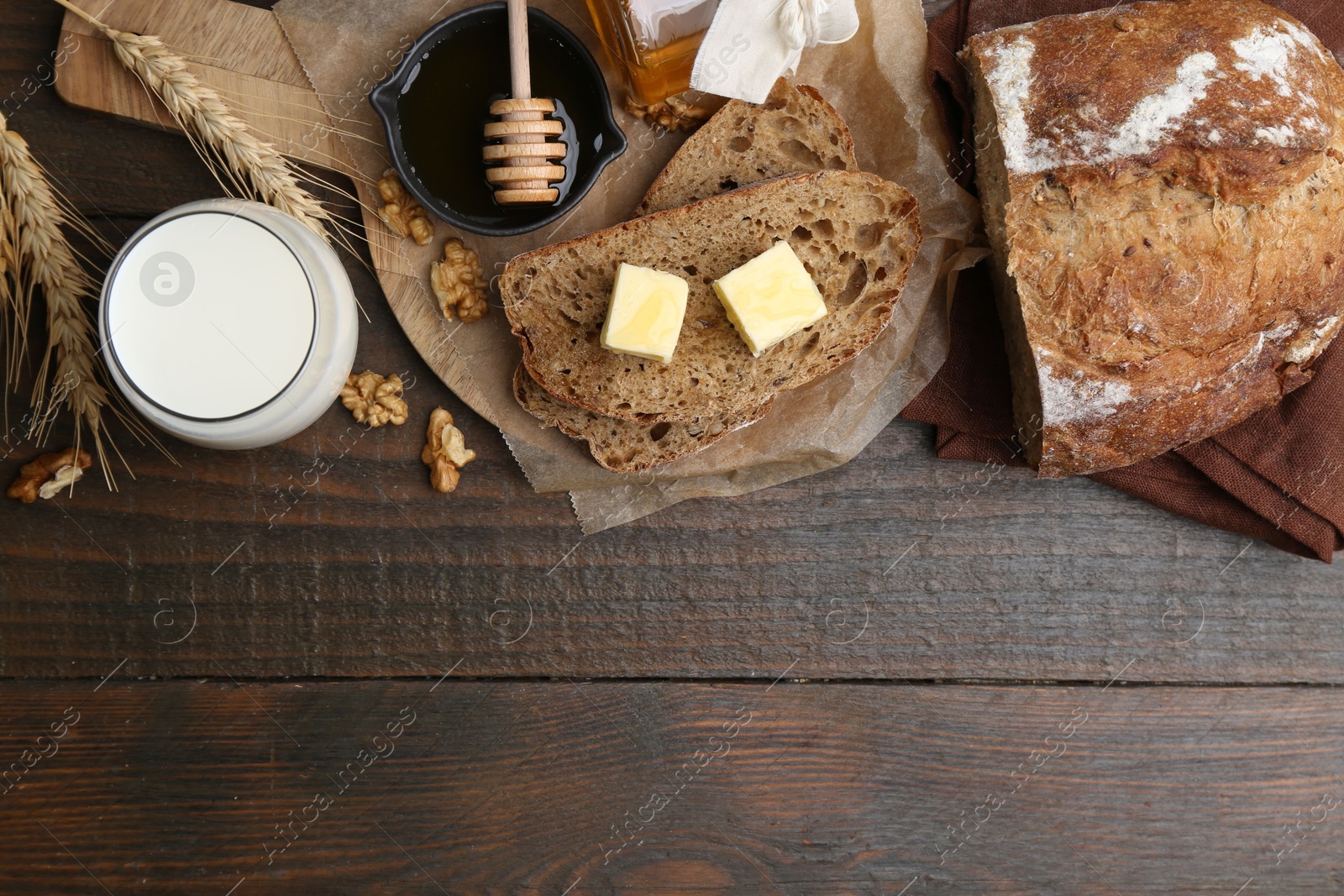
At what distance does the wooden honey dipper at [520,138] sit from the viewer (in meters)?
1.72

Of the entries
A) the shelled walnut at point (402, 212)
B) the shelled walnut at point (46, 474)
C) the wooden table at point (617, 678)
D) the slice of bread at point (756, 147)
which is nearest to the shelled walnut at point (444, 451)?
the wooden table at point (617, 678)

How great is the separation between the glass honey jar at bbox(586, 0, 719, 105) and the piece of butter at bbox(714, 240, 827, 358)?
50 cm

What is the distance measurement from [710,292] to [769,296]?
0.20 meters

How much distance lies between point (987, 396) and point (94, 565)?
2.21 meters

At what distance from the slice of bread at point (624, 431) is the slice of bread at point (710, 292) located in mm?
43

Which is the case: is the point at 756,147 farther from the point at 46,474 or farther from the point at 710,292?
the point at 46,474

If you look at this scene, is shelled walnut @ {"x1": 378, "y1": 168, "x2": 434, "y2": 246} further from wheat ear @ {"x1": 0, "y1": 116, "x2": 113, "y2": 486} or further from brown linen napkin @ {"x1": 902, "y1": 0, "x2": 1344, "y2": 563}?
brown linen napkin @ {"x1": 902, "y1": 0, "x2": 1344, "y2": 563}

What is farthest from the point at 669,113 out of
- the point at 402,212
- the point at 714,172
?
the point at 402,212

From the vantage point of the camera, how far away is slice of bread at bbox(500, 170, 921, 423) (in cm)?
183

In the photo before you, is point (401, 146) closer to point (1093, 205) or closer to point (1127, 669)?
point (1093, 205)

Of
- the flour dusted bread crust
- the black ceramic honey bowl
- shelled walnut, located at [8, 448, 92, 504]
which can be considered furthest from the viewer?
Answer: shelled walnut, located at [8, 448, 92, 504]

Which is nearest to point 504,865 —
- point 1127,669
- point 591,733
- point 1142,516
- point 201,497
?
point 591,733

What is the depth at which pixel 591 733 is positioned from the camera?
200 cm

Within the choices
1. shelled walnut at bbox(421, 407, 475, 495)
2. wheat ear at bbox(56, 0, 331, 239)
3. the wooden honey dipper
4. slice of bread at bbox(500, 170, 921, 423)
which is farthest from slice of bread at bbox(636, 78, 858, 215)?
wheat ear at bbox(56, 0, 331, 239)
